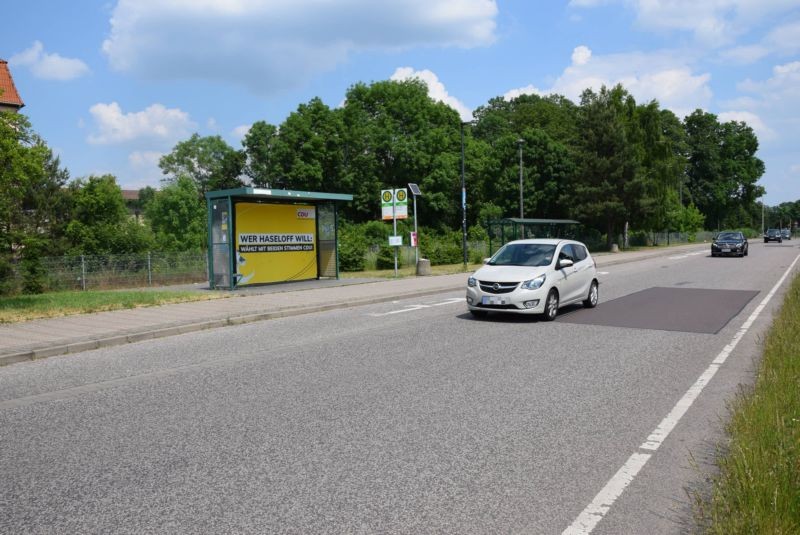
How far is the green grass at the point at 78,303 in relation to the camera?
43.8ft

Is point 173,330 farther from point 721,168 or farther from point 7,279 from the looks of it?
point 721,168

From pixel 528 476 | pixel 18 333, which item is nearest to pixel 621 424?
pixel 528 476

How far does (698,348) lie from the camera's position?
9.23 metres

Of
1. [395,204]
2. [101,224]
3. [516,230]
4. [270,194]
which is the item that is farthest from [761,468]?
[101,224]

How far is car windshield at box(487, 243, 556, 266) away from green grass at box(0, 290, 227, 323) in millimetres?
7988

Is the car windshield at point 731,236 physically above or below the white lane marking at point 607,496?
above

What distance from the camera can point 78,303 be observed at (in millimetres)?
15047

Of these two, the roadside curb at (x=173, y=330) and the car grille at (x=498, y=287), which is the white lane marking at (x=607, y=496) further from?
the roadside curb at (x=173, y=330)

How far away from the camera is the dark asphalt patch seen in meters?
11.6

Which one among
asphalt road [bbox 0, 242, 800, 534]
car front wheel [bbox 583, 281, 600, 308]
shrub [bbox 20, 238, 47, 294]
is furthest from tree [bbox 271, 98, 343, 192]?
asphalt road [bbox 0, 242, 800, 534]

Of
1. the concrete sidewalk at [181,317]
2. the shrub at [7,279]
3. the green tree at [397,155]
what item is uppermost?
the green tree at [397,155]

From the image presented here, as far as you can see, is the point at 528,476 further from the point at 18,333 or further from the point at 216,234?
the point at 216,234

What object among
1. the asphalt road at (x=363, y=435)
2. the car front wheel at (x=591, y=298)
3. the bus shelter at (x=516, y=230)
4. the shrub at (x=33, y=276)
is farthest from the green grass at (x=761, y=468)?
the bus shelter at (x=516, y=230)

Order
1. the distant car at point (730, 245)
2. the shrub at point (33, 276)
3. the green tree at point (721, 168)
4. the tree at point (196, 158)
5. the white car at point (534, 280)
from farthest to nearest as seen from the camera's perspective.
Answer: the green tree at point (721, 168)
the tree at point (196, 158)
the distant car at point (730, 245)
the shrub at point (33, 276)
the white car at point (534, 280)
